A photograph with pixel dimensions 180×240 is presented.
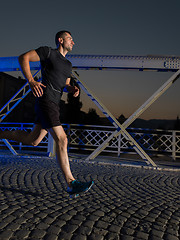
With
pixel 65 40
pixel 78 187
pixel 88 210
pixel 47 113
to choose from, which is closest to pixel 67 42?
pixel 65 40

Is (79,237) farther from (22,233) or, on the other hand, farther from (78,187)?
(78,187)

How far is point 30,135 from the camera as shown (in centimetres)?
407

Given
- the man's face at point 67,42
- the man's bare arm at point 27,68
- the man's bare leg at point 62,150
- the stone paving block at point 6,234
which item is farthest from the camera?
the man's face at point 67,42

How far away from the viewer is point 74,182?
139 inches

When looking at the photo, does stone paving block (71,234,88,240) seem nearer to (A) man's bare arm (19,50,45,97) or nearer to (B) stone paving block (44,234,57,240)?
(B) stone paving block (44,234,57,240)

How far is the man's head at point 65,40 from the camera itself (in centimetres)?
390

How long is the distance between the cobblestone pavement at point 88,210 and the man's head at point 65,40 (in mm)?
2104

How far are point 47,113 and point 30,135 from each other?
0.60m

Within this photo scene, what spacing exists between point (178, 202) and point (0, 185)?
2852 mm

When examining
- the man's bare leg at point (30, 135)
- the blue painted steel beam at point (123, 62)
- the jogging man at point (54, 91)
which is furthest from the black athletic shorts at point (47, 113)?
the blue painted steel beam at point (123, 62)

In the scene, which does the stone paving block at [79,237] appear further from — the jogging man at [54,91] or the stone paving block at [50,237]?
the jogging man at [54,91]

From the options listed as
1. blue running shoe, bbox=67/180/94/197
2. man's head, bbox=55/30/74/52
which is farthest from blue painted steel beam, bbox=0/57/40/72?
blue running shoe, bbox=67/180/94/197

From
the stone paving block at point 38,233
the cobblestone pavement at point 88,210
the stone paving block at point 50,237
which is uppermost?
the stone paving block at point 38,233

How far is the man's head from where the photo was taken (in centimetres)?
390
